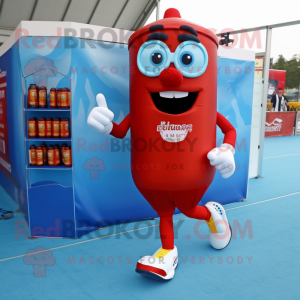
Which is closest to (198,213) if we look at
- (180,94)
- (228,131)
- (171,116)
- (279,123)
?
(228,131)

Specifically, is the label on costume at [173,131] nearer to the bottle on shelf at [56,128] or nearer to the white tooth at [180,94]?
the white tooth at [180,94]

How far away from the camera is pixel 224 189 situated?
4.25m

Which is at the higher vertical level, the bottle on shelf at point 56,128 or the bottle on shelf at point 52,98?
the bottle on shelf at point 52,98

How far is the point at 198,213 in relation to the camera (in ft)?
9.50

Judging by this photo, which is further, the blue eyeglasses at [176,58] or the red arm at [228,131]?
the red arm at [228,131]

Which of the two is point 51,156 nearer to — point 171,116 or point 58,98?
point 58,98

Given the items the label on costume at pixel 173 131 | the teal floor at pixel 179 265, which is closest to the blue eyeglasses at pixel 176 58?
the label on costume at pixel 173 131

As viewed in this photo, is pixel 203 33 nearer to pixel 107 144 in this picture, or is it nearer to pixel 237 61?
pixel 107 144

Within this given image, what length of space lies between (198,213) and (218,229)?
289 mm

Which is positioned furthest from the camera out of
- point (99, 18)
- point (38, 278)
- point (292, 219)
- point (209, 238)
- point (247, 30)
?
point (99, 18)

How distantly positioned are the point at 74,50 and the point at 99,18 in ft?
27.3

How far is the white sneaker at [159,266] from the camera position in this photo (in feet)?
8.02

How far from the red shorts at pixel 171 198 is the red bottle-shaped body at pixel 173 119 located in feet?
0.20

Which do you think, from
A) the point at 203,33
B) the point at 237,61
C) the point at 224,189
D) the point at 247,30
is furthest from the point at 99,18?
the point at 203,33
